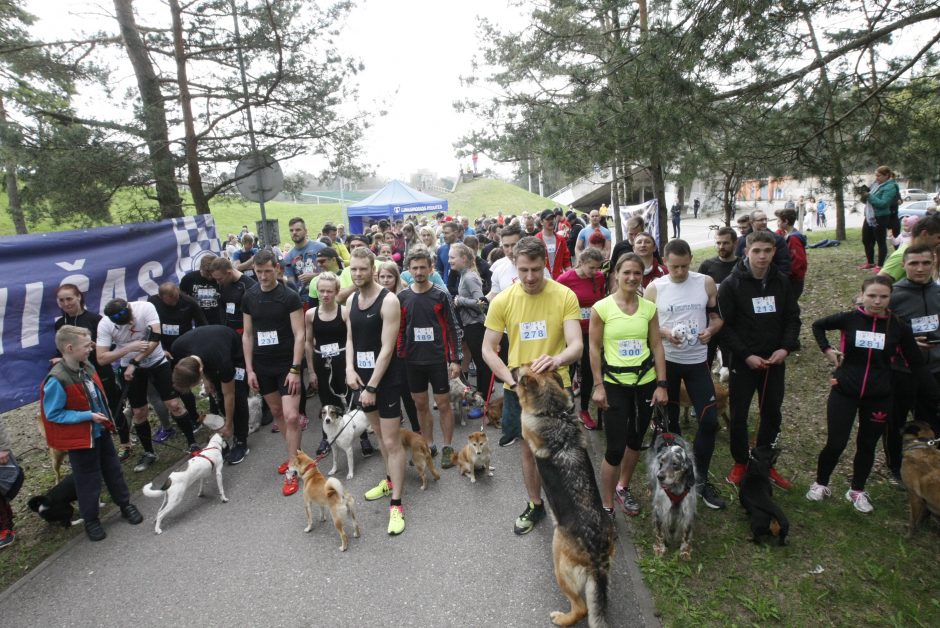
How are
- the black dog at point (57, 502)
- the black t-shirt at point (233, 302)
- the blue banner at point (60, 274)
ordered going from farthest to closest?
the black t-shirt at point (233, 302)
the blue banner at point (60, 274)
the black dog at point (57, 502)

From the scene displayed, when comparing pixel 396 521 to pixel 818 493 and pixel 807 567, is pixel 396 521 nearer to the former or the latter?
pixel 807 567

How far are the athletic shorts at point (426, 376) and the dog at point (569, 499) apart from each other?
161cm

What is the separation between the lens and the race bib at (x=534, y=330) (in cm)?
350

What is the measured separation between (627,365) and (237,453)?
181 inches

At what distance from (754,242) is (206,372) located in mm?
5738

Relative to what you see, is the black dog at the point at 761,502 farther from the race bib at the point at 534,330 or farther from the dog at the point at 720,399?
the race bib at the point at 534,330

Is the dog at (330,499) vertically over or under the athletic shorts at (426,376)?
under

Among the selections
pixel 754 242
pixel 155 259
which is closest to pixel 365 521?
pixel 754 242

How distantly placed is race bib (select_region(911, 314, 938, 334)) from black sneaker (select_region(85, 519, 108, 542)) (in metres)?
7.20

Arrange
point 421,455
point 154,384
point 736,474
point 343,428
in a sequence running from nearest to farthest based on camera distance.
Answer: point 736,474 < point 421,455 < point 343,428 < point 154,384

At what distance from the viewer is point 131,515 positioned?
14.3 ft

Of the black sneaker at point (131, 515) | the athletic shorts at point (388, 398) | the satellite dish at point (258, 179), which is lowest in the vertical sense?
the black sneaker at point (131, 515)

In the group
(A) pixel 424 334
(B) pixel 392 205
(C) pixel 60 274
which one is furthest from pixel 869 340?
(B) pixel 392 205

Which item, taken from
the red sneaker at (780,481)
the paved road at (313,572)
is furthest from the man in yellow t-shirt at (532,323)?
the red sneaker at (780,481)
